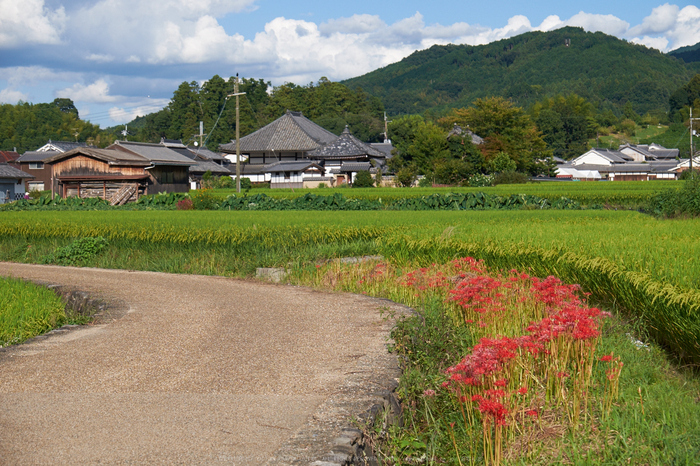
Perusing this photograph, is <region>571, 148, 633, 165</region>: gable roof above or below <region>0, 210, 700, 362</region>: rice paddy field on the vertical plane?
above

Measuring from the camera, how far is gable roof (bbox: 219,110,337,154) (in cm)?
6569

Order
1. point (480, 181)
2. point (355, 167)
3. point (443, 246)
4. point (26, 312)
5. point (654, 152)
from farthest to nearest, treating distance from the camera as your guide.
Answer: point (654, 152) < point (355, 167) < point (480, 181) < point (443, 246) < point (26, 312)

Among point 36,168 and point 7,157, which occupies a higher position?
point 7,157

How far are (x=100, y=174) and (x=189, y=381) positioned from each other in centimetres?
3581

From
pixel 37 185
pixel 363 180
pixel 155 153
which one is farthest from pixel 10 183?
pixel 363 180

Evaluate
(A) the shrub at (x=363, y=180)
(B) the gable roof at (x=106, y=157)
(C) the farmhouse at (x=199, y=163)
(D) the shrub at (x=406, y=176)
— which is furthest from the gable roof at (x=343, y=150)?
(B) the gable roof at (x=106, y=157)

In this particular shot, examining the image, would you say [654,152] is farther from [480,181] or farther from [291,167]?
[480,181]

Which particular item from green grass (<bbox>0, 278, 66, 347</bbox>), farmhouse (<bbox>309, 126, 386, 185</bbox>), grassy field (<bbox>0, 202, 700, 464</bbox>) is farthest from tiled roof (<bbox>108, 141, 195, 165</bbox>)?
green grass (<bbox>0, 278, 66, 347</bbox>)

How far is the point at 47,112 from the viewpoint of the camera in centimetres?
11569

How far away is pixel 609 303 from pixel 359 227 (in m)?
7.59

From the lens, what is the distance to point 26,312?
26.2 feet

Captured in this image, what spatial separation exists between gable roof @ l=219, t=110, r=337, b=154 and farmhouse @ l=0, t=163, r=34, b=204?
22513 millimetres

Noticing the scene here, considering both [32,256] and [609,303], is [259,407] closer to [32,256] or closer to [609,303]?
[609,303]

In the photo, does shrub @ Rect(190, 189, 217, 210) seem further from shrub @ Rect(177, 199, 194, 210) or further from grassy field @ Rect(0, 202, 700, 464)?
grassy field @ Rect(0, 202, 700, 464)
